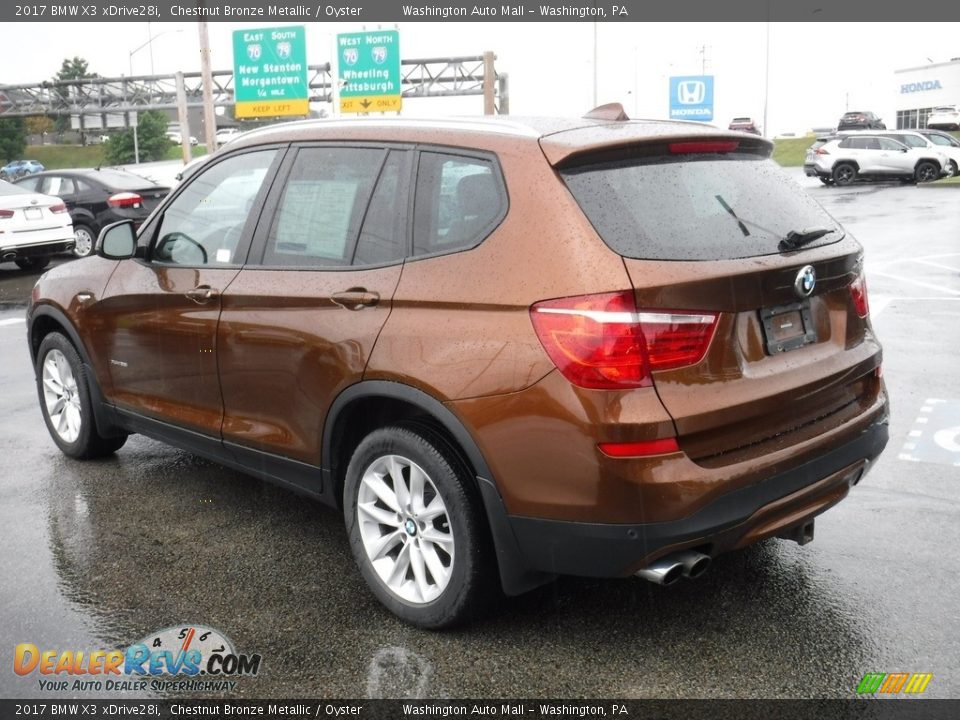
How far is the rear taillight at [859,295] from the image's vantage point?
3.73m

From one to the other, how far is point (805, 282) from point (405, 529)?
164cm

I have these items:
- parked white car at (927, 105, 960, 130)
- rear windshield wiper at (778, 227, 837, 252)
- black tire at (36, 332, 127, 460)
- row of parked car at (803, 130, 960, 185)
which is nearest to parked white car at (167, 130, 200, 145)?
parked white car at (927, 105, 960, 130)

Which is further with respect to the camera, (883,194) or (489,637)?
(883,194)

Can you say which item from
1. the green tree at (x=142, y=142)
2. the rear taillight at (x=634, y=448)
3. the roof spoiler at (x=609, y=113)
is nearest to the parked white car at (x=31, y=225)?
the roof spoiler at (x=609, y=113)

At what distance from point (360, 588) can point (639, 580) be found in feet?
3.64

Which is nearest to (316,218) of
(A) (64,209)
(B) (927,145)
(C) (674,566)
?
(C) (674,566)

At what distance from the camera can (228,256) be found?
14.2 ft

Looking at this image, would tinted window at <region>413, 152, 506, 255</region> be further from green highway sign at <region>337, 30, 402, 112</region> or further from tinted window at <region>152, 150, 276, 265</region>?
green highway sign at <region>337, 30, 402, 112</region>

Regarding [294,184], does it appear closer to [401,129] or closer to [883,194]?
[401,129]

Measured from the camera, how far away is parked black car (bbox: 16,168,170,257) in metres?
17.3

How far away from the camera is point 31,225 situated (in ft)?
50.2

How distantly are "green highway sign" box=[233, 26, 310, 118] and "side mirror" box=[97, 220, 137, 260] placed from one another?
108 feet

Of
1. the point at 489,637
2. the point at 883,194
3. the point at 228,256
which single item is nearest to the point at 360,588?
the point at 489,637

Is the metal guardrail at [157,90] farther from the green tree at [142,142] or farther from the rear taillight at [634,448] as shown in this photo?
the rear taillight at [634,448]
